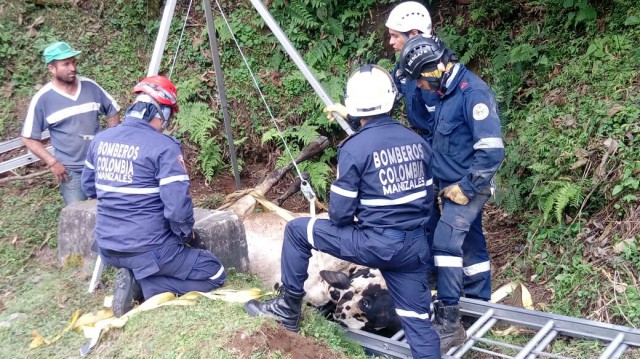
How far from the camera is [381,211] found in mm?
4184

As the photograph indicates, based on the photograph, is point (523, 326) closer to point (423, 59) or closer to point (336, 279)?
point (336, 279)

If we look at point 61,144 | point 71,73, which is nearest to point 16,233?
point 61,144

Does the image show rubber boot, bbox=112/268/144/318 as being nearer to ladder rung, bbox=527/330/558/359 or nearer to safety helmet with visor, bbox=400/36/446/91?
safety helmet with visor, bbox=400/36/446/91

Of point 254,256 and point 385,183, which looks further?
point 254,256

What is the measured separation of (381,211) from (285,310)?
3.51 ft

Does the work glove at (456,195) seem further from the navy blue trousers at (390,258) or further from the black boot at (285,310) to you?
the black boot at (285,310)

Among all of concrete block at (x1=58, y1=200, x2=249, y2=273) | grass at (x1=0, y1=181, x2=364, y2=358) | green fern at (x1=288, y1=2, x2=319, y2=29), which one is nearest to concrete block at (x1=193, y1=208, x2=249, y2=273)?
concrete block at (x1=58, y1=200, x2=249, y2=273)

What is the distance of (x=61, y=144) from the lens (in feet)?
22.1

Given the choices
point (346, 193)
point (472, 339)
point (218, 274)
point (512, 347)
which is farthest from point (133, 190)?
point (512, 347)

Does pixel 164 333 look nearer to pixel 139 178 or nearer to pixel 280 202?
pixel 139 178

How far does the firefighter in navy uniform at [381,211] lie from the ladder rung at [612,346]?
3.85ft

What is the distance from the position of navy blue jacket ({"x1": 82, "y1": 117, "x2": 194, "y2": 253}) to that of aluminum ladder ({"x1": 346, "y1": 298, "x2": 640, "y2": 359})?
1813 mm

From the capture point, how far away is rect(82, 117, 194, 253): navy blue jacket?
15.6 ft

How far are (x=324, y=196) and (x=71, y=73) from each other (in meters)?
3.58
